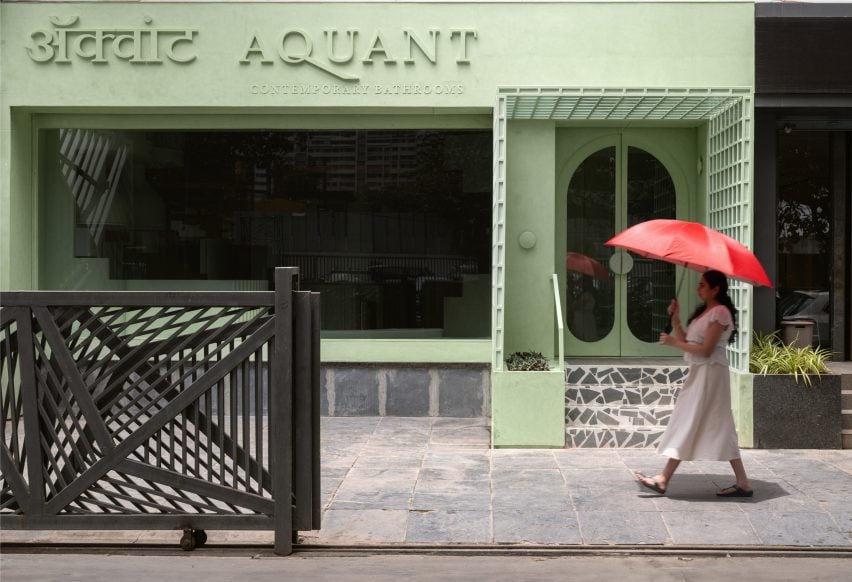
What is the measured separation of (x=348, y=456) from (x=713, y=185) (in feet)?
17.4

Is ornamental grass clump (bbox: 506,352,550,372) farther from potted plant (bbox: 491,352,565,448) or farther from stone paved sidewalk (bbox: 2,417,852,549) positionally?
stone paved sidewalk (bbox: 2,417,852,549)

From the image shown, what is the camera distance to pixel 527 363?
10250 millimetres

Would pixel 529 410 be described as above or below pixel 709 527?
above

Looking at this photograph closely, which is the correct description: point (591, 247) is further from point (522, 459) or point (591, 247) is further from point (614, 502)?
point (614, 502)

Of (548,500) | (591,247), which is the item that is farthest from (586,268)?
(548,500)

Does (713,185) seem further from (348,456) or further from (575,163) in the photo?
(348,456)

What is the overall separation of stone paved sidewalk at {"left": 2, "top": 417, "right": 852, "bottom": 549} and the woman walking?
35 cm

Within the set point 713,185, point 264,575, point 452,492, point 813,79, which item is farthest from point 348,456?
point 813,79

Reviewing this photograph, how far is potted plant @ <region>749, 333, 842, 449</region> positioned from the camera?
32.3 ft

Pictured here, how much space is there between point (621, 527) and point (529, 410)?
3140mm

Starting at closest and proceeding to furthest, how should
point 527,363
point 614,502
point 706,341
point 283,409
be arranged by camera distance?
point 283,409
point 614,502
point 706,341
point 527,363

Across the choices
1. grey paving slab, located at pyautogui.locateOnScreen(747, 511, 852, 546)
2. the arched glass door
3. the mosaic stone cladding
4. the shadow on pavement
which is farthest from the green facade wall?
grey paving slab, located at pyautogui.locateOnScreen(747, 511, 852, 546)

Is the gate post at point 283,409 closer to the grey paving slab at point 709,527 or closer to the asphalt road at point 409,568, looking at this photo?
the asphalt road at point 409,568

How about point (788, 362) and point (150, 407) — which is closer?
point (150, 407)
